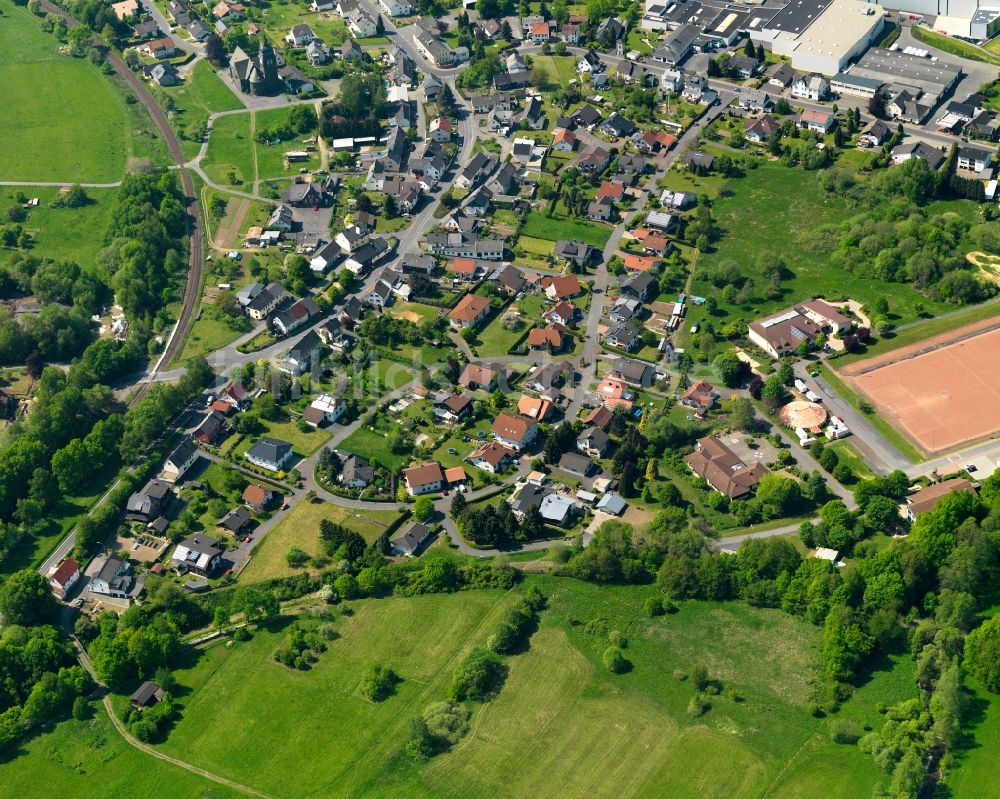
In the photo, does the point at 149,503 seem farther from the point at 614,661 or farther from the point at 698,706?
the point at 698,706

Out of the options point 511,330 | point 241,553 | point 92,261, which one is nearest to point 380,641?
point 241,553

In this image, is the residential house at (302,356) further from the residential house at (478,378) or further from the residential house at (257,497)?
the residential house at (257,497)

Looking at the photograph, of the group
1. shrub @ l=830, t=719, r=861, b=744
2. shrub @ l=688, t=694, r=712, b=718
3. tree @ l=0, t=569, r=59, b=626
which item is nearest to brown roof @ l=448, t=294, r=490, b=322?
tree @ l=0, t=569, r=59, b=626

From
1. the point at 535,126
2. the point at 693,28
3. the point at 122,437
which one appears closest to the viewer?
the point at 122,437

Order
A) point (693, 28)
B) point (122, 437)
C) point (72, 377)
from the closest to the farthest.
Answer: point (122, 437) → point (72, 377) → point (693, 28)

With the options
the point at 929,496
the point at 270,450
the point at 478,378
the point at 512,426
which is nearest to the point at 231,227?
the point at 270,450

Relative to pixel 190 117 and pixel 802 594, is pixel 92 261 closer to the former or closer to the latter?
pixel 190 117
